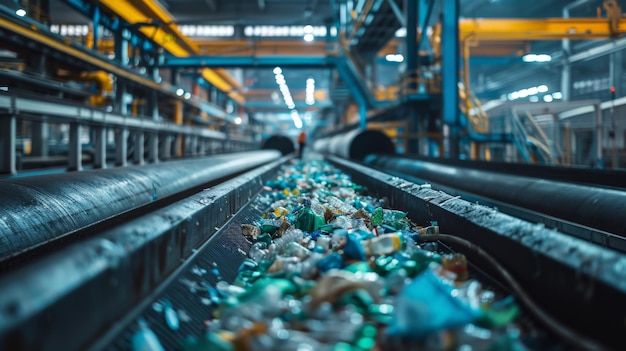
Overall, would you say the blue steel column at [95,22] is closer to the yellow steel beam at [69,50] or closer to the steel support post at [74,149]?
the yellow steel beam at [69,50]

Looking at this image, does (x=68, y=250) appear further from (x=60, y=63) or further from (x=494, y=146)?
(x=494, y=146)

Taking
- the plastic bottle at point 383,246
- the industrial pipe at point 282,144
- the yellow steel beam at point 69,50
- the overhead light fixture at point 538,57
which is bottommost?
the plastic bottle at point 383,246

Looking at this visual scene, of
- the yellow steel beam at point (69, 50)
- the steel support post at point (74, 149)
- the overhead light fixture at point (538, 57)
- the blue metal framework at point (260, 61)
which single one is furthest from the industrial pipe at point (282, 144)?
the steel support post at point (74, 149)

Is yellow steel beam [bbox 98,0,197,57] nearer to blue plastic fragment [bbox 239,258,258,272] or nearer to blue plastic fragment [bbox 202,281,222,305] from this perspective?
blue plastic fragment [bbox 239,258,258,272]

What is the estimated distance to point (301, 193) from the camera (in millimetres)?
4246

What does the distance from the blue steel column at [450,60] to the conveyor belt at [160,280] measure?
684 cm

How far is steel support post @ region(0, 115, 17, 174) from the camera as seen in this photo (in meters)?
4.13

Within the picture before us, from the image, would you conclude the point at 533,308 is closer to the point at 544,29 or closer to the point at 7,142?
the point at 7,142

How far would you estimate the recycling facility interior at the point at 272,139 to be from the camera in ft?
4.38

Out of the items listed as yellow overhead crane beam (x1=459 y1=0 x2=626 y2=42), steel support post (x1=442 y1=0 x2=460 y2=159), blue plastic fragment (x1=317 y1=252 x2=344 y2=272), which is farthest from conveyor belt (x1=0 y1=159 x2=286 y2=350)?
yellow overhead crane beam (x1=459 y1=0 x2=626 y2=42)

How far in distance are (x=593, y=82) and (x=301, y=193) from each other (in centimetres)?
1582

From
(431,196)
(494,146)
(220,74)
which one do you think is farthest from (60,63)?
(494,146)

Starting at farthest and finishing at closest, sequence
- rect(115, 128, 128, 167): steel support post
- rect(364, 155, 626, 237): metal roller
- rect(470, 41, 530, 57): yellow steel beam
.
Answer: rect(470, 41, 530, 57): yellow steel beam → rect(115, 128, 128, 167): steel support post → rect(364, 155, 626, 237): metal roller

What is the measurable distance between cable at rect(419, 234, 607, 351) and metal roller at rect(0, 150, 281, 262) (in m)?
1.88
